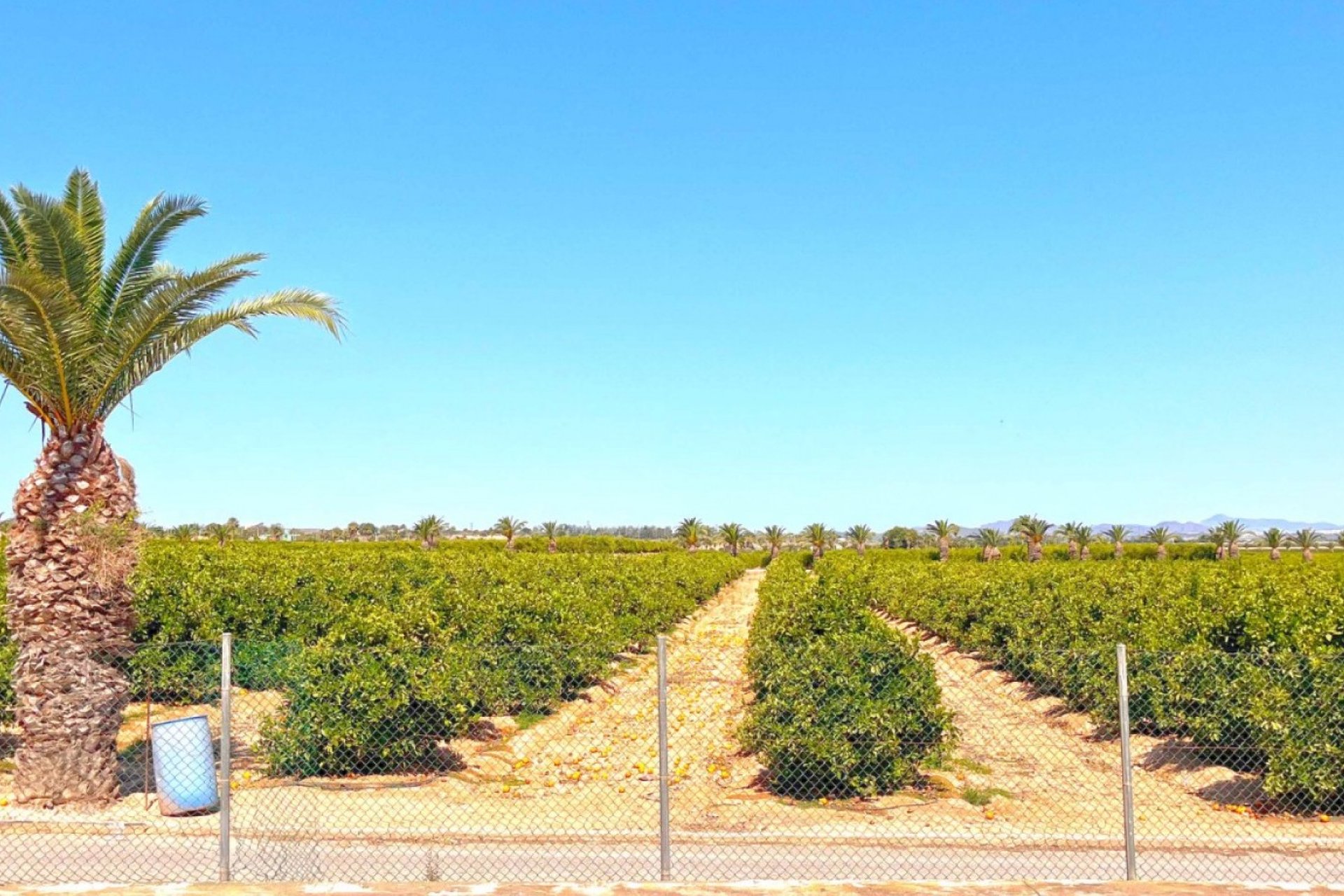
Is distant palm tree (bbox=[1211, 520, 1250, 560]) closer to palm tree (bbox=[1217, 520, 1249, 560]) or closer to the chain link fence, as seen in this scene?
palm tree (bbox=[1217, 520, 1249, 560])

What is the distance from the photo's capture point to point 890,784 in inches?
411

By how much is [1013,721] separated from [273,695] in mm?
11885

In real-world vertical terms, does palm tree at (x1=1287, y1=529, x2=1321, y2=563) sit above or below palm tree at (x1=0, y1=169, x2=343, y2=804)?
below

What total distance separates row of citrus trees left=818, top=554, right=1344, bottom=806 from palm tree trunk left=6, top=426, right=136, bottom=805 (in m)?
9.01

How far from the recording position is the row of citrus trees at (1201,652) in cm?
974

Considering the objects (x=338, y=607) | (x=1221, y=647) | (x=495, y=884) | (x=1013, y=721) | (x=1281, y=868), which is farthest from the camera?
(x=338, y=607)

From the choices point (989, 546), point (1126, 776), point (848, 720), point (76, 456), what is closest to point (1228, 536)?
point (989, 546)

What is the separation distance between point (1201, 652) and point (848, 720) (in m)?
4.14

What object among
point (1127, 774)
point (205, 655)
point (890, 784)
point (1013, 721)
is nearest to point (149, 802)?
point (205, 655)

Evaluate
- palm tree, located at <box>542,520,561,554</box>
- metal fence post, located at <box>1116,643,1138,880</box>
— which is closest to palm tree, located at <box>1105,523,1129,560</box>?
palm tree, located at <box>542,520,561,554</box>

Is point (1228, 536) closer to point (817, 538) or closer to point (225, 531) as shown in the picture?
point (817, 538)

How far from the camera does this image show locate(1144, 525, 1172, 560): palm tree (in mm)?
65188

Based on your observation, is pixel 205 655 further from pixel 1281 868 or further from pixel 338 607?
pixel 1281 868

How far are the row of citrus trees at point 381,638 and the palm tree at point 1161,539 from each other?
46.6 metres
